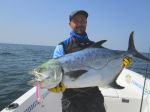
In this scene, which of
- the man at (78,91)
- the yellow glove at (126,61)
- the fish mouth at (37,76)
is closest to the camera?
the fish mouth at (37,76)

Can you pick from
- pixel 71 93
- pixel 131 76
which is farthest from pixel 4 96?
pixel 71 93

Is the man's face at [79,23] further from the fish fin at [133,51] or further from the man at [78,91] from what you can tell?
the fish fin at [133,51]

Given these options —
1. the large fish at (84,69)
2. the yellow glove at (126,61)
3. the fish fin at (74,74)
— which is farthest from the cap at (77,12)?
the fish fin at (74,74)

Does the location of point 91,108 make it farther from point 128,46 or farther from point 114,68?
point 128,46

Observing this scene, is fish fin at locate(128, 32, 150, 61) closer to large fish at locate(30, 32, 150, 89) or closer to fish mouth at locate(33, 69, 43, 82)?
large fish at locate(30, 32, 150, 89)

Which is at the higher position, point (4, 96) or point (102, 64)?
point (102, 64)

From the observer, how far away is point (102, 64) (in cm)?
280

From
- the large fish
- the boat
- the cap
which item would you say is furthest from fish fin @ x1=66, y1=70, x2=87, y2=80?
the boat

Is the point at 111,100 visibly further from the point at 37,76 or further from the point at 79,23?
the point at 37,76

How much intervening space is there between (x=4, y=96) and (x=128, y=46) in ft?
24.3

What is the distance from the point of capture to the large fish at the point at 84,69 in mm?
2561

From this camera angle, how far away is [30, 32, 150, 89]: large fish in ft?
8.40

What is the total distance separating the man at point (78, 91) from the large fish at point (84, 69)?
1.74 ft

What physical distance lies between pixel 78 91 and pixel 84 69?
0.71 metres
